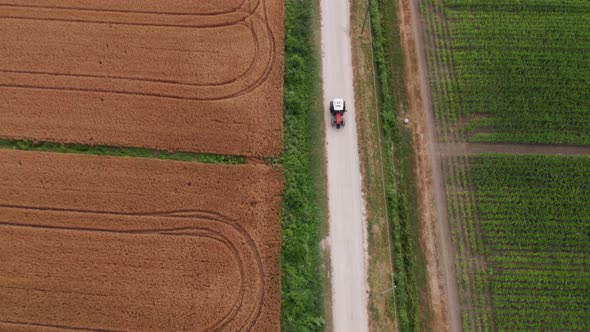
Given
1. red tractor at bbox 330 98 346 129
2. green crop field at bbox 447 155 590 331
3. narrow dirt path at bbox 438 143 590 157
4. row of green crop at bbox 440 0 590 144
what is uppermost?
row of green crop at bbox 440 0 590 144

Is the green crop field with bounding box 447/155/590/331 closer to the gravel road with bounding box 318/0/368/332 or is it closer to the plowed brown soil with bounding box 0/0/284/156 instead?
the gravel road with bounding box 318/0/368/332

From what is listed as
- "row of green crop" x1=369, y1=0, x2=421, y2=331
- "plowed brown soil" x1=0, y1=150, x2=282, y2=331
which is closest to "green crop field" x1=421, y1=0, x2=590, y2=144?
"row of green crop" x1=369, y1=0, x2=421, y2=331

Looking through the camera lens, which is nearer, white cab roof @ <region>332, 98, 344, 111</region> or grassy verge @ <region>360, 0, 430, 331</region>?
grassy verge @ <region>360, 0, 430, 331</region>

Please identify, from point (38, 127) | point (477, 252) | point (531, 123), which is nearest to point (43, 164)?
point (38, 127)

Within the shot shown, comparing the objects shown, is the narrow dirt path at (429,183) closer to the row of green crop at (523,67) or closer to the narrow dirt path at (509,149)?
the narrow dirt path at (509,149)

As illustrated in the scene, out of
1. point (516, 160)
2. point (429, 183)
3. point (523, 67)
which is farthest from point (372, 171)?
point (523, 67)

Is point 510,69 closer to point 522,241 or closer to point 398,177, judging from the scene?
point 398,177
